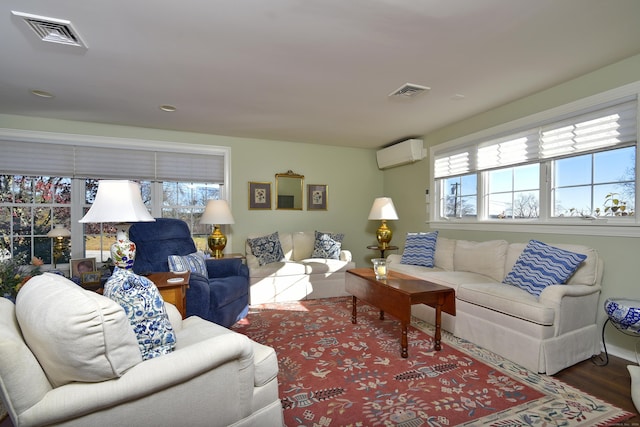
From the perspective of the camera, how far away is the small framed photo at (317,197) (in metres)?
5.11

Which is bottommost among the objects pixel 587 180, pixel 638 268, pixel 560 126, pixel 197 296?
pixel 197 296

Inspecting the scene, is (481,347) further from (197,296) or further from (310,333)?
(197,296)

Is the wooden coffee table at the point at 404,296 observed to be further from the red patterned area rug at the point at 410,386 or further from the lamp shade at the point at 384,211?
the lamp shade at the point at 384,211

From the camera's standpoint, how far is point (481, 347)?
2562mm

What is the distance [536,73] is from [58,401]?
3.55 m

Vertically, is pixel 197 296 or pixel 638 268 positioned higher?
pixel 638 268

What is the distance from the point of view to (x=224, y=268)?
11.4 ft

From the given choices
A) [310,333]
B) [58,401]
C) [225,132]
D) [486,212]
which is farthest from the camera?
[225,132]

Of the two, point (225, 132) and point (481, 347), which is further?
point (225, 132)

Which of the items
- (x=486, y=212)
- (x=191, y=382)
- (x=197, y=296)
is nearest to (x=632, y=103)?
(x=486, y=212)

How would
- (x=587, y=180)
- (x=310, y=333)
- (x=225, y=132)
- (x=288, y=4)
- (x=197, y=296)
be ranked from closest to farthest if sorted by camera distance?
(x=288, y=4) → (x=197, y=296) → (x=587, y=180) → (x=310, y=333) → (x=225, y=132)

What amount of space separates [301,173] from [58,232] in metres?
3.24

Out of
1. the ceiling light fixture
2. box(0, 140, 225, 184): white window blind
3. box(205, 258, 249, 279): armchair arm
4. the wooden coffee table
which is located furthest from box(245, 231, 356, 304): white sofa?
the ceiling light fixture

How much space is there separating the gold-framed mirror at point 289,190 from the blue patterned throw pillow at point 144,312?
354cm
